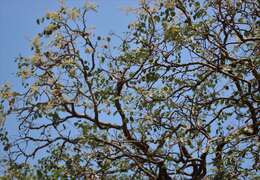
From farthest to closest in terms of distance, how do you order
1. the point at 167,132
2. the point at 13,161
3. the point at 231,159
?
the point at 13,161 < the point at 167,132 < the point at 231,159

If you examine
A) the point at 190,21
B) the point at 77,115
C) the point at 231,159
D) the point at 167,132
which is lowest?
the point at 231,159

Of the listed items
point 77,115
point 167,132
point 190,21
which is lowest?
point 167,132

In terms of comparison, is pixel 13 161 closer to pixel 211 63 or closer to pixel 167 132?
pixel 167 132

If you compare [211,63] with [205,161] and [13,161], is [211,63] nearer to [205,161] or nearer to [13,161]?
[205,161]

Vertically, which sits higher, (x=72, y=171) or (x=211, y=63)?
(x=211, y=63)

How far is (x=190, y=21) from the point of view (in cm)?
1055

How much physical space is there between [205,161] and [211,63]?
1.80m

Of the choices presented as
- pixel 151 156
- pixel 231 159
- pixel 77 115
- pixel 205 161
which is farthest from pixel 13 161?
pixel 231 159

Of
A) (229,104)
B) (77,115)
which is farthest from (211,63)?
(77,115)

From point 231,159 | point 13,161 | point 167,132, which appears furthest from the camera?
point 13,161

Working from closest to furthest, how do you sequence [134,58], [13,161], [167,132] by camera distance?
[167,132], [134,58], [13,161]

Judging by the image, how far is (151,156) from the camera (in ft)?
33.3

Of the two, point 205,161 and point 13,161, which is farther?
point 13,161

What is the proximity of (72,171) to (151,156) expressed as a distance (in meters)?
1.42
